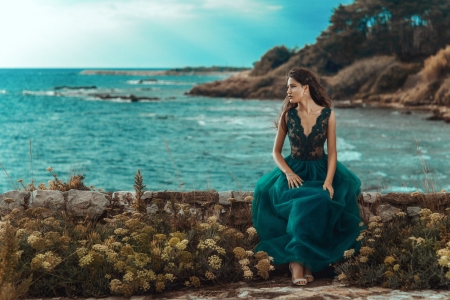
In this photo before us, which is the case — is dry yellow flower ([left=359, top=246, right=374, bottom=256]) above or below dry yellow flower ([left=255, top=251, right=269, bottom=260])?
above

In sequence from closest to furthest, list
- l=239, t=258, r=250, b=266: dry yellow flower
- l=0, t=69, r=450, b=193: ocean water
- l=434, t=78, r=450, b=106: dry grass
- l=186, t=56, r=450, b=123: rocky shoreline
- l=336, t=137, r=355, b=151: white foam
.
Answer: l=239, t=258, r=250, b=266: dry yellow flower, l=0, t=69, r=450, b=193: ocean water, l=336, t=137, r=355, b=151: white foam, l=434, t=78, r=450, b=106: dry grass, l=186, t=56, r=450, b=123: rocky shoreline

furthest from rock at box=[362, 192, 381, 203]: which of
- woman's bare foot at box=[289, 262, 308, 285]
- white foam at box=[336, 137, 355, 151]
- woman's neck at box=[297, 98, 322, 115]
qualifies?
white foam at box=[336, 137, 355, 151]

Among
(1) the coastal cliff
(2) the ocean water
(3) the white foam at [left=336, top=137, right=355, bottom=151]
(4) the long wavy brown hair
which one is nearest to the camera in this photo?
(4) the long wavy brown hair

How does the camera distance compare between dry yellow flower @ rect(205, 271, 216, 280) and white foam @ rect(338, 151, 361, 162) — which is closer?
dry yellow flower @ rect(205, 271, 216, 280)

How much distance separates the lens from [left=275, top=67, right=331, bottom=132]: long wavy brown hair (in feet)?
14.9

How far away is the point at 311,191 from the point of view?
14.0 ft

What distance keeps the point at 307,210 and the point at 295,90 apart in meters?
1.05

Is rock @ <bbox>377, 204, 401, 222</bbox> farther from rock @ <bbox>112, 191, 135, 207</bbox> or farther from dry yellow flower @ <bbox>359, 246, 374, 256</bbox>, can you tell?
rock @ <bbox>112, 191, 135, 207</bbox>

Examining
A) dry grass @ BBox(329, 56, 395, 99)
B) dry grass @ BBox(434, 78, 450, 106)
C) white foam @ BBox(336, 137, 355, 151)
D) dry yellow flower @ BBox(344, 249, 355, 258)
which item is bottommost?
white foam @ BBox(336, 137, 355, 151)

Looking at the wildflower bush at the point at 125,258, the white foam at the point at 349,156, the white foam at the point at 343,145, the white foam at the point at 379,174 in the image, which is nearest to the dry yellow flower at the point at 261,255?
the wildflower bush at the point at 125,258

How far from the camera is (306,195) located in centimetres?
426

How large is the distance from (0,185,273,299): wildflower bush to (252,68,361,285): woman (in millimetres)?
217

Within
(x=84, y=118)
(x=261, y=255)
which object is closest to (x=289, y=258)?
(x=261, y=255)

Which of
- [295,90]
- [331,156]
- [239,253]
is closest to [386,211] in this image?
[331,156]
